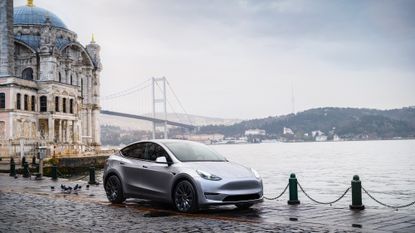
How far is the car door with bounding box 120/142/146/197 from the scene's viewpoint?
44.9 feet

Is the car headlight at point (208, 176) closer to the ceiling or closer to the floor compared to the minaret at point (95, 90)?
closer to the floor

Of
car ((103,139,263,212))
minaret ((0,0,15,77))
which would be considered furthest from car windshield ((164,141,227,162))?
minaret ((0,0,15,77))

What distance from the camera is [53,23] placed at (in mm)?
79500

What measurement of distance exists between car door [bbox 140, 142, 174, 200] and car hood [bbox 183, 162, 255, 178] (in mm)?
602

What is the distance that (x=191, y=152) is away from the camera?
43.9ft

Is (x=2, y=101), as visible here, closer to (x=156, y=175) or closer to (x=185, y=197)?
(x=156, y=175)

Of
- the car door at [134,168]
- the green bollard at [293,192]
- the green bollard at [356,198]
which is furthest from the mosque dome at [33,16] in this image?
the green bollard at [356,198]

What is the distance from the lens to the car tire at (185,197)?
39.2 feet

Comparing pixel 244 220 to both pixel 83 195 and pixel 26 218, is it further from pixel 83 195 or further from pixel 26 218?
pixel 83 195

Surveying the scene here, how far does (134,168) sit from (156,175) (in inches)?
39.9

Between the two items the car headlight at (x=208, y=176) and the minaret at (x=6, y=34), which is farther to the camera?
the minaret at (x=6, y=34)

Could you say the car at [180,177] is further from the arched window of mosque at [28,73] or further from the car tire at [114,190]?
the arched window of mosque at [28,73]

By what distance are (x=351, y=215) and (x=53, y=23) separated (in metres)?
74.3

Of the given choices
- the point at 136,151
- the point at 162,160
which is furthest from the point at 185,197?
the point at 136,151
